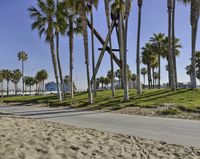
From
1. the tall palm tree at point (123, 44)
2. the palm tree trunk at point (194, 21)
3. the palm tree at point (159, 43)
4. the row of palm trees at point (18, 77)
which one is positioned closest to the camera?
the tall palm tree at point (123, 44)

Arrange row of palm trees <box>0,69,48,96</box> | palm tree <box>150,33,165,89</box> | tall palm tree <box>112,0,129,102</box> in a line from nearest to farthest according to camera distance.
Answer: tall palm tree <box>112,0,129,102</box> < palm tree <box>150,33,165,89</box> < row of palm trees <box>0,69,48,96</box>

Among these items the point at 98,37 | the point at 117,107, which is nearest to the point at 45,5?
the point at 98,37

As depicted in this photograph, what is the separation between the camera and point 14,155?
7.69 meters

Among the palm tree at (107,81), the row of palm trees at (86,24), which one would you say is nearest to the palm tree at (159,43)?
the row of palm trees at (86,24)

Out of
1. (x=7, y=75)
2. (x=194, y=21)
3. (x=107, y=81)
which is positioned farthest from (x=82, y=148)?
(x=7, y=75)

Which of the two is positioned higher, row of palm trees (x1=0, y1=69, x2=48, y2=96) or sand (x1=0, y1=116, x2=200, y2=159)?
row of palm trees (x1=0, y1=69, x2=48, y2=96)

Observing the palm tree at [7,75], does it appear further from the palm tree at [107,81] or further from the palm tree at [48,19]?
the palm tree at [48,19]

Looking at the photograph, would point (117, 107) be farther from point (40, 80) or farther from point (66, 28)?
point (40, 80)

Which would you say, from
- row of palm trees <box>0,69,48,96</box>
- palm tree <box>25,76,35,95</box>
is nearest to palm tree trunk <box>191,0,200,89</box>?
row of palm trees <box>0,69,48,96</box>

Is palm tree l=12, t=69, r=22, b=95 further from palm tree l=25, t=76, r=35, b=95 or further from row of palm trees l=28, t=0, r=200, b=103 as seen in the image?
row of palm trees l=28, t=0, r=200, b=103

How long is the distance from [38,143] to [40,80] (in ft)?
379

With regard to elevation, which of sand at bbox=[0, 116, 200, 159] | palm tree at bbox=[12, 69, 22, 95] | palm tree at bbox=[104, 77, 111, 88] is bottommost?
sand at bbox=[0, 116, 200, 159]

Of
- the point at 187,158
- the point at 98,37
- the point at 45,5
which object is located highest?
the point at 45,5

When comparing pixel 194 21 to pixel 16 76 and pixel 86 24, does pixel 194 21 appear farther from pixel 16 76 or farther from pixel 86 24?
pixel 16 76
